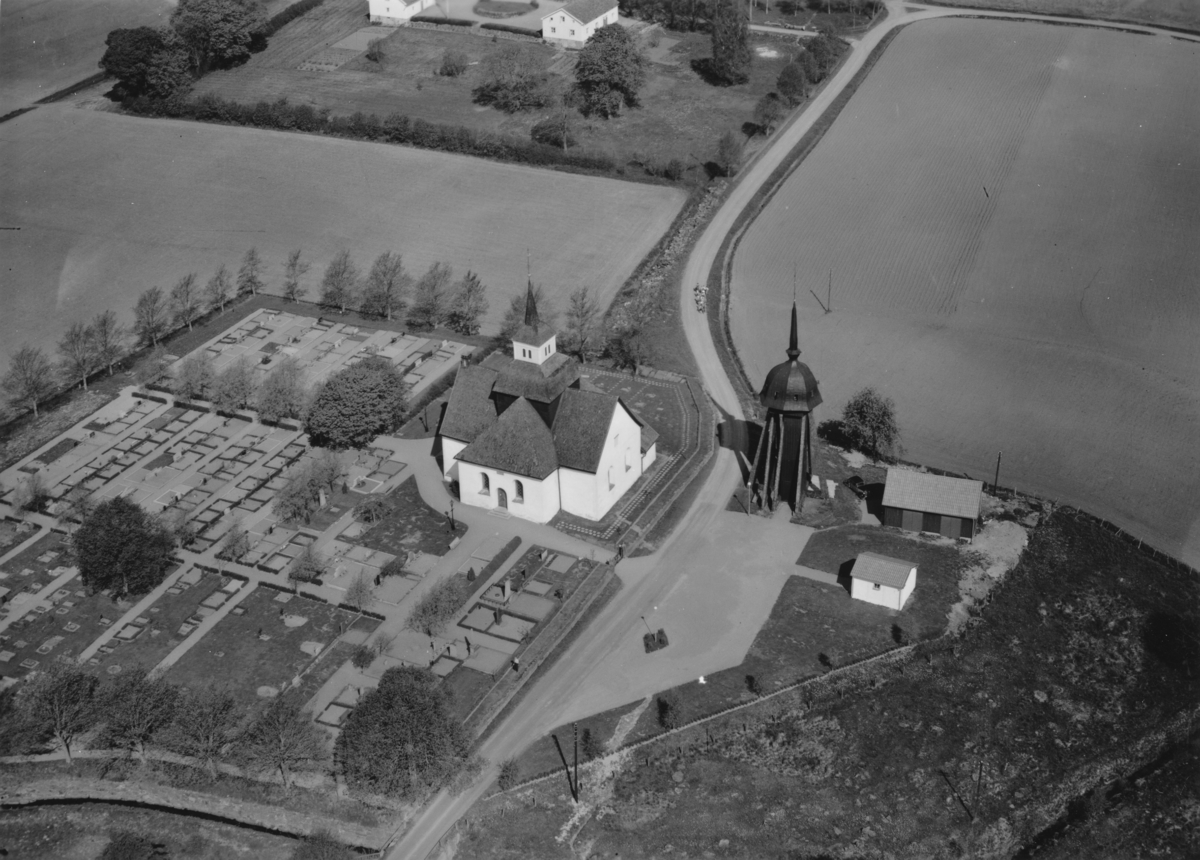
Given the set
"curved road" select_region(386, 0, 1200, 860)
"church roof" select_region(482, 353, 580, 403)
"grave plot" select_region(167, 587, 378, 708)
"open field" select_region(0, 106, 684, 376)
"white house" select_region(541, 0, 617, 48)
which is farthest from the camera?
"white house" select_region(541, 0, 617, 48)

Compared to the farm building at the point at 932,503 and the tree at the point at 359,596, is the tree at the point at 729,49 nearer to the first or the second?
the farm building at the point at 932,503

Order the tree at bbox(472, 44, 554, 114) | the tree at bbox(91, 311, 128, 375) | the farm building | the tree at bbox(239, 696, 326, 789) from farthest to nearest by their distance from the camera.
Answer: the tree at bbox(472, 44, 554, 114) → the tree at bbox(91, 311, 128, 375) → the farm building → the tree at bbox(239, 696, 326, 789)

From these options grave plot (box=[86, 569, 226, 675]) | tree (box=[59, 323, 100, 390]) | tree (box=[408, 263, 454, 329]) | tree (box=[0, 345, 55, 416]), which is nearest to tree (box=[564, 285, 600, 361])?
tree (box=[408, 263, 454, 329])

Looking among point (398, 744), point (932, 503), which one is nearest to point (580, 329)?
point (932, 503)

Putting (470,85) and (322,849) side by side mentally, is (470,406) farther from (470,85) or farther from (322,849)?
(470,85)

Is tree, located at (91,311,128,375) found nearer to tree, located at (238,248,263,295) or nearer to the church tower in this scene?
tree, located at (238,248,263,295)

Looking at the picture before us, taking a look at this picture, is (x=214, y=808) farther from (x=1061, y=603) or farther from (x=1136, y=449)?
(x=1136, y=449)

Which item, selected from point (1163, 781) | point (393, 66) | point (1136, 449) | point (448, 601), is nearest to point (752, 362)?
point (1136, 449)
